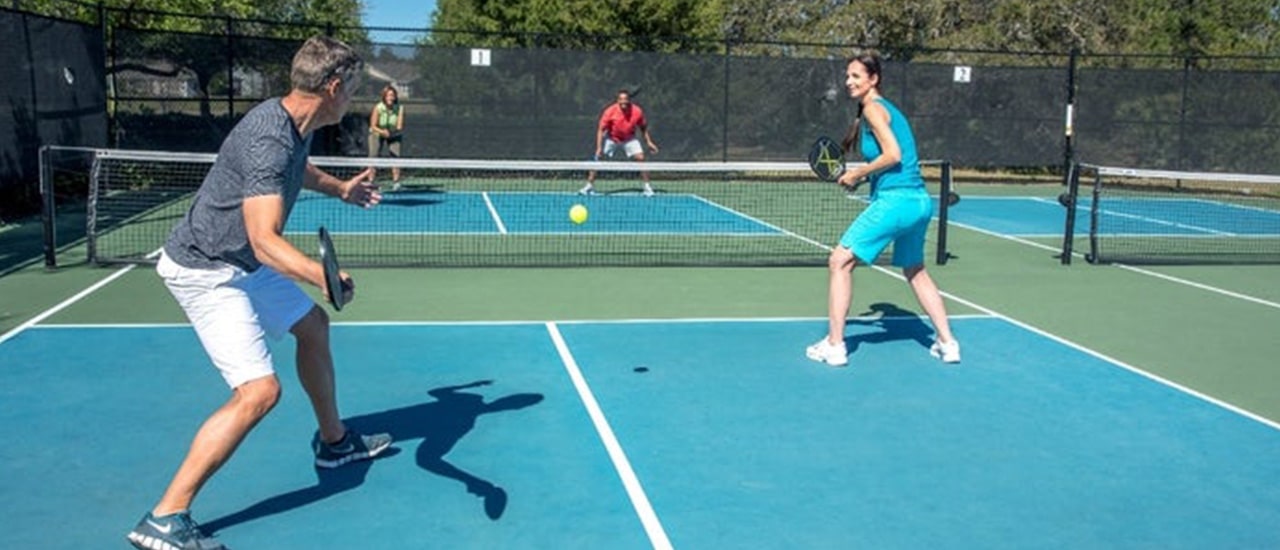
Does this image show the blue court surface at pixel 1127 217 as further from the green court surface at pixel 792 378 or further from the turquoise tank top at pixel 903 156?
the turquoise tank top at pixel 903 156

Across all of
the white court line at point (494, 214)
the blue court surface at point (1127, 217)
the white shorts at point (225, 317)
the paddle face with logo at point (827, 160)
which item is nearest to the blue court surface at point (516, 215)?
the white court line at point (494, 214)

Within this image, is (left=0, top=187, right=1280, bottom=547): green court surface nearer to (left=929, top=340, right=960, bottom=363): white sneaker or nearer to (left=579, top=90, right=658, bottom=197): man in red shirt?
(left=929, top=340, right=960, bottom=363): white sneaker

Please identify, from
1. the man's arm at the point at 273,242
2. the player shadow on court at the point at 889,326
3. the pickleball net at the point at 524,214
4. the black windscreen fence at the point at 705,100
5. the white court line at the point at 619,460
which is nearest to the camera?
the man's arm at the point at 273,242

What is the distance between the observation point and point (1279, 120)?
22938 mm

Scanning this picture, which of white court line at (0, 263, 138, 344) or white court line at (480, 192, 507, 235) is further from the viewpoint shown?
white court line at (480, 192, 507, 235)

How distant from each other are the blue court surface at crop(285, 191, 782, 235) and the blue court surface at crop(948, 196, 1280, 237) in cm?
361

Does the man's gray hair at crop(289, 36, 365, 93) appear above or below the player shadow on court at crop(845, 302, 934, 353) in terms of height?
above

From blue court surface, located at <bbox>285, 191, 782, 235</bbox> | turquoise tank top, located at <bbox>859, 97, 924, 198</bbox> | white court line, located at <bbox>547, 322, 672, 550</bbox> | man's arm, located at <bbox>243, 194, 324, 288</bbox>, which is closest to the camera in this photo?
man's arm, located at <bbox>243, 194, 324, 288</bbox>

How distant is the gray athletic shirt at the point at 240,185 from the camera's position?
162 inches

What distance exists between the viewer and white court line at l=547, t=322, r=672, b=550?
15.5 feet

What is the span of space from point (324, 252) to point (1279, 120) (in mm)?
23420

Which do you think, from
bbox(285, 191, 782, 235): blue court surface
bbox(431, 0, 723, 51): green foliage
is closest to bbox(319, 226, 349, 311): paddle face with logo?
bbox(285, 191, 782, 235): blue court surface

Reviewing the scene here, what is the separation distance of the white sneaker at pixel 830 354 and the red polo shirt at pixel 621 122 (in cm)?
1113

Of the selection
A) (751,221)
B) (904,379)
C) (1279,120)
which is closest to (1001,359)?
(904,379)
